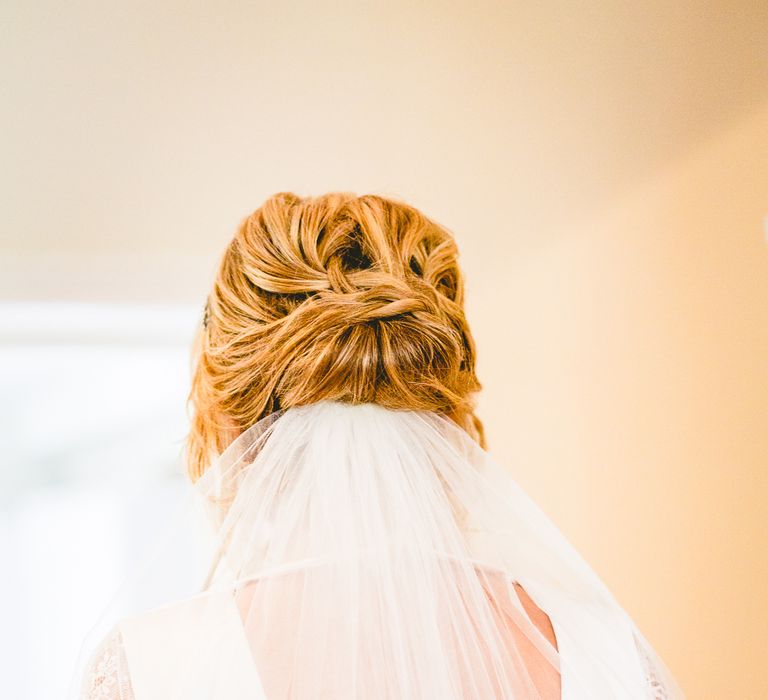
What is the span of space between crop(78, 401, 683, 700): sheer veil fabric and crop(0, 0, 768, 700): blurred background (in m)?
0.64

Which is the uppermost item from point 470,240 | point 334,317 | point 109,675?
point 470,240

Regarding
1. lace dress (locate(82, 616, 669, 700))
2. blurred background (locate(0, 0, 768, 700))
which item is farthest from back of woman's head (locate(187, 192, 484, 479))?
blurred background (locate(0, 0, 768, 700))

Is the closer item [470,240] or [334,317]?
[334,317]

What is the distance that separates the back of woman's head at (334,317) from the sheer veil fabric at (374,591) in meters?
0.03

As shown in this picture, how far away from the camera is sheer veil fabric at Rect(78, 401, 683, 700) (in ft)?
2.42

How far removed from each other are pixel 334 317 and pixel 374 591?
0.28 metres

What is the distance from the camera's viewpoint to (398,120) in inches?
73.1

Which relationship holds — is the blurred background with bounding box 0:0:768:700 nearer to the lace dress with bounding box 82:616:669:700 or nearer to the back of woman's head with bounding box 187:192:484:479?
the back of woman's head with bounding box 187:192:484:479

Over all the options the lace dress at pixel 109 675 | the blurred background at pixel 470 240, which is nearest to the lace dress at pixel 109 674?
the lace dress at pixel 109 675

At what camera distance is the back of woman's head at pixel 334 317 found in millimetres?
855

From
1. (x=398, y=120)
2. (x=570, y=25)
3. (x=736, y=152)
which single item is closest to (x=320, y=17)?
(x=398, y=120)

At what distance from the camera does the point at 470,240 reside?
2.26 meters

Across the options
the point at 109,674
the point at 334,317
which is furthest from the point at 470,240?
the point at 109,674

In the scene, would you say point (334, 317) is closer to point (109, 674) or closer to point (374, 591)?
point (374, 591)
